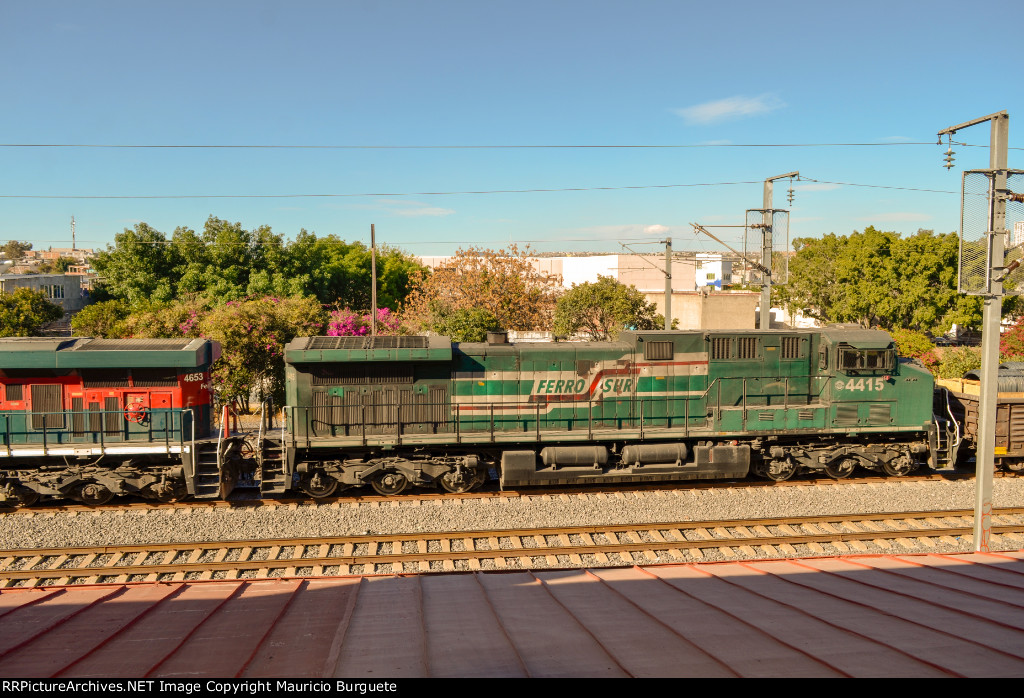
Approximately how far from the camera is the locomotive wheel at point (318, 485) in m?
12.4

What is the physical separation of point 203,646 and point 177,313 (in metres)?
18.4

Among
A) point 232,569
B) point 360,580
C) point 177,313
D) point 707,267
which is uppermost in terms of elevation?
point 707,267

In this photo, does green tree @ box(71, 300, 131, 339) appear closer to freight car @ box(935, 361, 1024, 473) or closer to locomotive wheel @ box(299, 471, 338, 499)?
locomotive wheel @ box(299, 471, 338, 499)

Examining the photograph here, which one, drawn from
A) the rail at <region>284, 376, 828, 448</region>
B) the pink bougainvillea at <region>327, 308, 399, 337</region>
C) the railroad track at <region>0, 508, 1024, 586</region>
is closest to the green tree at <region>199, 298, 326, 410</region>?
the pink bougainvillea at <region>327, 308, 399, 337</region>

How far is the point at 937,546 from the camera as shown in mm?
10727

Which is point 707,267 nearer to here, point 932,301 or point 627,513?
point 932,301

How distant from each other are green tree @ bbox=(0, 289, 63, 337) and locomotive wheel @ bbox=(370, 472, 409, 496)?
26.4 m

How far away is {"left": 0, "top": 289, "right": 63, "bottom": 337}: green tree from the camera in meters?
30.9

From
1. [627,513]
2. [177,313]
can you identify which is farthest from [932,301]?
[177,313]

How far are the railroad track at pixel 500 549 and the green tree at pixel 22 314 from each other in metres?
25.9

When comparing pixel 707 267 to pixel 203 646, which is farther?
pixel 707 267

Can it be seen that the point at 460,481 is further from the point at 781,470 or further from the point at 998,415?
the point at 998,415

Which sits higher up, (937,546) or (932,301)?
(932,301)

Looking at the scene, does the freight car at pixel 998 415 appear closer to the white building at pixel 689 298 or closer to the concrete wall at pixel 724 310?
the white building at pixel 689 298
